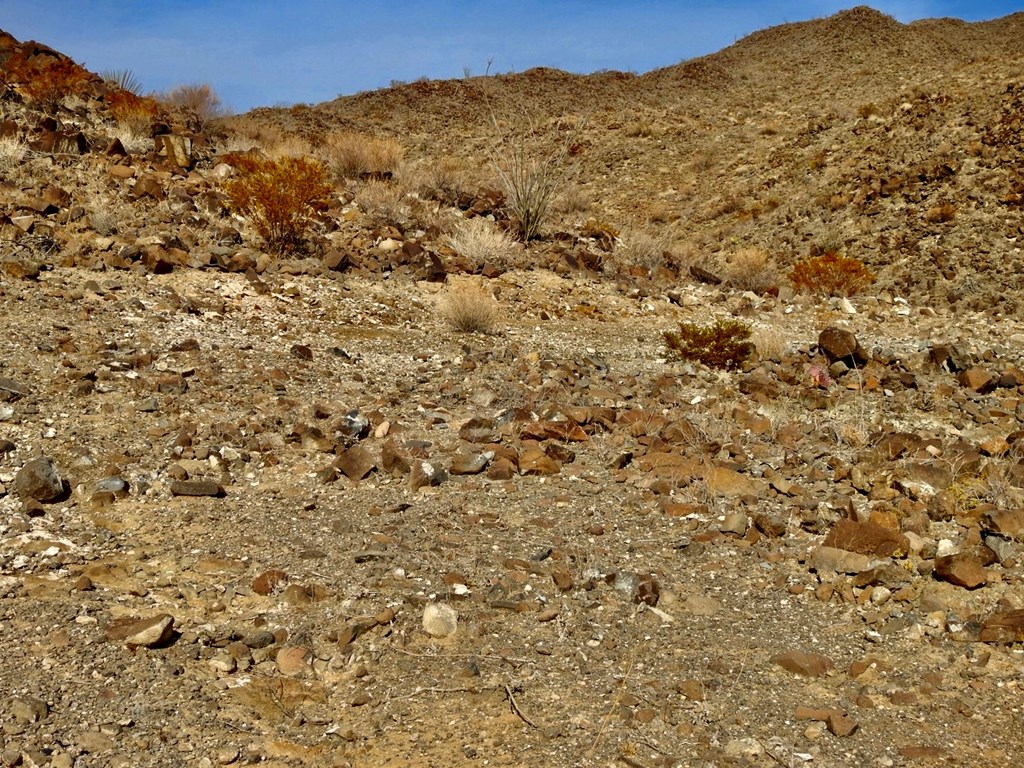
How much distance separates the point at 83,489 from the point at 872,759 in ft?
11.8

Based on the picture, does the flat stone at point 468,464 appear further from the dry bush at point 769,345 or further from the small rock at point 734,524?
the dry bush at point 769,345

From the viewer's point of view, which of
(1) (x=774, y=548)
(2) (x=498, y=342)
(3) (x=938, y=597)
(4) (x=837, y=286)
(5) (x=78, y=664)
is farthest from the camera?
(4) (x=837, y=286)

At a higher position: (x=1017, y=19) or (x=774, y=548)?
(x=1017, y=19)

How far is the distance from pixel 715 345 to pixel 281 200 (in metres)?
4.42

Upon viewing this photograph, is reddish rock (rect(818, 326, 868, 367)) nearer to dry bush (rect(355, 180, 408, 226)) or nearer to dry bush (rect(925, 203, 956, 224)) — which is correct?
dry bush (rect(355, 180, 408, 226))

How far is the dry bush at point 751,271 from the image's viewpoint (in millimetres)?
10802

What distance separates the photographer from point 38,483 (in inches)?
164

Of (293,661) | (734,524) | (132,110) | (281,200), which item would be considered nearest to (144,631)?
(293,661)

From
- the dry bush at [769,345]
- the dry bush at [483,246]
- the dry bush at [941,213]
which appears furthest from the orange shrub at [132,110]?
the dry bush at [941,213]

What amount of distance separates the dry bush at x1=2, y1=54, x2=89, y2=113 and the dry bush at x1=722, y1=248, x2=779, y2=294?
8.43 metres

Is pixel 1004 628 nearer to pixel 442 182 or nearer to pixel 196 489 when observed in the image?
pixel 196 489

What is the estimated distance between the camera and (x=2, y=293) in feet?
21.5

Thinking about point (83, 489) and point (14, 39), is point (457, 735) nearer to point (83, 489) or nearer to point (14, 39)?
point (83, 489)

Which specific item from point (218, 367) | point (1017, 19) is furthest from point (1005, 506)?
point (1017, 19)
